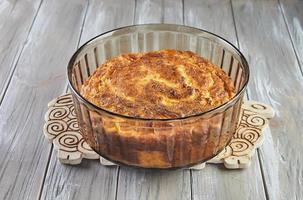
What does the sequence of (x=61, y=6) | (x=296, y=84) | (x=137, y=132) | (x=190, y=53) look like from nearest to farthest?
(x=137, y=132) < (x=190, y=53) < (x=296, y=84) < (x=61, y=6)

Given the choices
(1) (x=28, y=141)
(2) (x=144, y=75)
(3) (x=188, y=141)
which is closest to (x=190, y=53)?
(2) (x=144, y=75)

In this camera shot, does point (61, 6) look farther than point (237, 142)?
Yes

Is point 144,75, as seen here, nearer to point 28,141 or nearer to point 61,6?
point 28,141

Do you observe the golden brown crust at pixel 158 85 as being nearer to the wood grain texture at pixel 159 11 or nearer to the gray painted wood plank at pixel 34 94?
the gray painted wood plank at pixel 34 94

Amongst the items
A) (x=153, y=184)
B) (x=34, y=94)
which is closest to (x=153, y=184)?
(x=153, y=184)

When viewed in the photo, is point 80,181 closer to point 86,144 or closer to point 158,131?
point 86,144

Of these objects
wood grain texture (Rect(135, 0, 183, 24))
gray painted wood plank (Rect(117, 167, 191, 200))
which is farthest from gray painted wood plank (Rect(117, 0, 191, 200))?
wood grain texture (Rect(135, 0, 183, 24))
